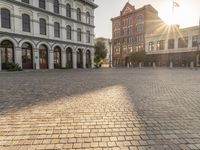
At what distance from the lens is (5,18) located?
21.3m

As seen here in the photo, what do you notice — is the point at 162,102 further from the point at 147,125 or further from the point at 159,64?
the point at 159,64

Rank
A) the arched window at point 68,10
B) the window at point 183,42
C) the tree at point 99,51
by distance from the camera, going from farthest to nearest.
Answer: the window at point 183,42
the tree at point 99,51
the arched window at point 68,10

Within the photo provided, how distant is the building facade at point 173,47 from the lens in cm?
4123

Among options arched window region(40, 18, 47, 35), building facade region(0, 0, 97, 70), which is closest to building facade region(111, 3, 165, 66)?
building facade region(0, 0, 97, 70)

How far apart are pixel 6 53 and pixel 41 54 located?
5.43 meters

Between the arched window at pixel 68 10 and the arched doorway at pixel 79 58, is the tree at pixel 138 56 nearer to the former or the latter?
the arched doorway at pixel 79 58

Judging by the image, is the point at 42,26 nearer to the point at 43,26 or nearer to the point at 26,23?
the point at 43,26

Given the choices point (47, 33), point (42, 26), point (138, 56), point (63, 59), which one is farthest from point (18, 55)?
point (138, 56)

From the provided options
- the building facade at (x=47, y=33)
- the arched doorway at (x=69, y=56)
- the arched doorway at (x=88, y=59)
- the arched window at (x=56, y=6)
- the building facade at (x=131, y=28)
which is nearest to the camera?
the building facade at (x=47, y=33)

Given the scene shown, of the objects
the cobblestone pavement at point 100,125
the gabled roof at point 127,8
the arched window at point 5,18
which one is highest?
the gabled roof at point 127,8

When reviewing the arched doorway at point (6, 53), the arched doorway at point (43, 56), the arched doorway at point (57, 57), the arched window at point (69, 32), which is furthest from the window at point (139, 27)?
the arched doorway at point (6, 53)

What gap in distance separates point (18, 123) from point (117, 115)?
2.36 m

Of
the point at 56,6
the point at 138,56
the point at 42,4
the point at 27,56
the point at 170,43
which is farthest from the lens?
the point at 138,56

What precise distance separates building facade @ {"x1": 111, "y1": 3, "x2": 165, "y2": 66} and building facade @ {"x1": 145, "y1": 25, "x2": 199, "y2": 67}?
4121 mm
